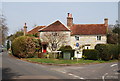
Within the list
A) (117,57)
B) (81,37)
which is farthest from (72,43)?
(117,57)

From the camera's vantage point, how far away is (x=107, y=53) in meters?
25.8

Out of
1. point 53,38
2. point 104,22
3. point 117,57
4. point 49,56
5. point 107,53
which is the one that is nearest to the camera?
point 107,53

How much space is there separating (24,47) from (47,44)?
1137cm

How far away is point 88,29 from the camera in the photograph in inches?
1646

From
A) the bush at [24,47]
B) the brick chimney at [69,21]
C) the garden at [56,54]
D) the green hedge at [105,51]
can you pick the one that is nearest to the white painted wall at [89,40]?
the brick chimney at [69,21]

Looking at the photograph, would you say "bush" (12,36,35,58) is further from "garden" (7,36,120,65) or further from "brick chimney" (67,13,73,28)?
"brick chimney" (67,13,73,28)

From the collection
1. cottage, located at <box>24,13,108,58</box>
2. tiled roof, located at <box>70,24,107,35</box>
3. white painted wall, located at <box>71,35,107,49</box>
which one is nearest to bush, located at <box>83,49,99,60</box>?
cottage, located at <box>24,13,108,58</box>

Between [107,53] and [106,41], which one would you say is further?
[106,41]

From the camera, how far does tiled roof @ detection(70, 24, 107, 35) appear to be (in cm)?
4039

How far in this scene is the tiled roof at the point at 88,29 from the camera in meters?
40.4

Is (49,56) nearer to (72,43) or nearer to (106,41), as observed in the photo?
(72,43)

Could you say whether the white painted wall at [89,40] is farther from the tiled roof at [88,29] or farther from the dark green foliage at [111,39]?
the dark green foliage at [111,39]

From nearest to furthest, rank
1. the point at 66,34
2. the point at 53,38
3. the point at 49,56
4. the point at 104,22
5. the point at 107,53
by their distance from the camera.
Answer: the point at 107,53 < the point at 49,56 < the point at 53,38 < the point at 66,34 < the point at 104,22

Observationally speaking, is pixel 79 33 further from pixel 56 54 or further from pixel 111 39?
pixel 56 54
